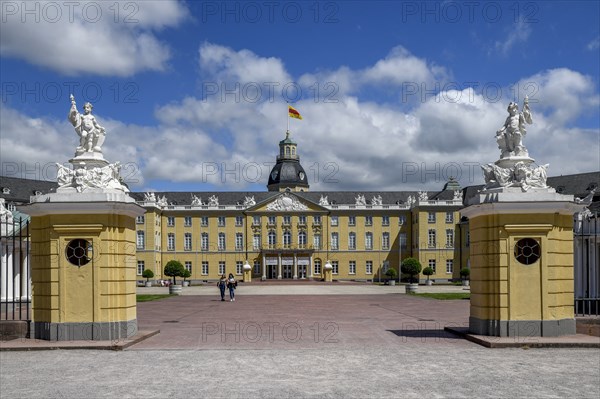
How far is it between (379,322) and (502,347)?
798 centimetres

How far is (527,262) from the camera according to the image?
56.8 feet

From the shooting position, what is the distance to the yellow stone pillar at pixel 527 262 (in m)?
17.2

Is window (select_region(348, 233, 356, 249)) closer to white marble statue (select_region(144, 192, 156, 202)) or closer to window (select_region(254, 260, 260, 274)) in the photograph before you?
window (select_region(254, 260, 260, 274))

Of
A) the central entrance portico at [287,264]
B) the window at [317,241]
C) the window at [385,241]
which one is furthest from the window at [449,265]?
the central entrance portico at [287,264]

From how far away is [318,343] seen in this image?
1725cm

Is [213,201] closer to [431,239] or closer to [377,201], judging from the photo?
[377,201]

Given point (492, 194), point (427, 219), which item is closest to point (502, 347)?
point (492, 194)

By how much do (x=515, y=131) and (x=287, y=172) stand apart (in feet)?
317

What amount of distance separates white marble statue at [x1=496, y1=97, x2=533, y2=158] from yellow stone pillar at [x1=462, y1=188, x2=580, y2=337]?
1.25 metres

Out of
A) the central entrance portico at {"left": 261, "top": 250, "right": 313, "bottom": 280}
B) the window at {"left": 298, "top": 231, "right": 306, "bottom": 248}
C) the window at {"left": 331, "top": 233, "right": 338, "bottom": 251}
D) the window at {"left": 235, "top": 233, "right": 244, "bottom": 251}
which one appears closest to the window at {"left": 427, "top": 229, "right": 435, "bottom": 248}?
the window at {"left": 331, "top": 233, "right": 338, "bottom": 251}

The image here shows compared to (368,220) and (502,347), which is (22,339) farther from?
(368,220)

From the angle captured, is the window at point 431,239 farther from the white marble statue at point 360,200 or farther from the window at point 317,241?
the window at point 317,241

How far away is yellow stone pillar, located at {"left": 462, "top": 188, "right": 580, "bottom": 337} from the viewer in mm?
17156

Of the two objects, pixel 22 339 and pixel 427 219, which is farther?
pixel 427 219
